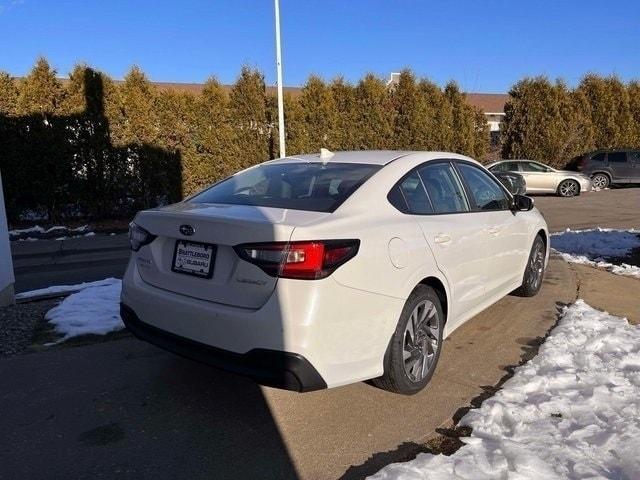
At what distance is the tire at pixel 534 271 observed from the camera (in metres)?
5.68

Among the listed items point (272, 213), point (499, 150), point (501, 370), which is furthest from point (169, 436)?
point (499, 150)

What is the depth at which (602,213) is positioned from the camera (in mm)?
15203

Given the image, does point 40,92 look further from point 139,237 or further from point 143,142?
point 139,237

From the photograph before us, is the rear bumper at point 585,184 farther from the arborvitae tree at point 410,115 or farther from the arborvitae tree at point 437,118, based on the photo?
the arborvitae tree at point 410,115

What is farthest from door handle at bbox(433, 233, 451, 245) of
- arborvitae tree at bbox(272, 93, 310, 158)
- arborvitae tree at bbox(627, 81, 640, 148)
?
arborvitae tree at bbox(627, 81, 640, 148)

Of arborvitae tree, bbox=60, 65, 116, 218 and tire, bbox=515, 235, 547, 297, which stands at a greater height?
arborvitae tree, bbox=60, 65, 116, 218

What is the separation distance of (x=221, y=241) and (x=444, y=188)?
77.6 inches

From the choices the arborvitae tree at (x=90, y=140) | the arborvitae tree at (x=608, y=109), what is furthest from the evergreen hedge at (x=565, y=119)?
the arborvitae tree at (x=90, y=140)

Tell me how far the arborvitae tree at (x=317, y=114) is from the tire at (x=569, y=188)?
9135mm

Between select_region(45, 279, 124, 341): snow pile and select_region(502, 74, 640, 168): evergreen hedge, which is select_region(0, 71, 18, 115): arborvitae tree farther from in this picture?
select_region(502, 74, 640, 168): evergreen hedge

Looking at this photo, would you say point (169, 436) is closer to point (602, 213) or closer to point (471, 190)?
point (471, 190)

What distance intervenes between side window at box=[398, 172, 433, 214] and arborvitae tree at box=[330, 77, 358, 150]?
14076 millimetres

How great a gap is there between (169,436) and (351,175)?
1.97 m

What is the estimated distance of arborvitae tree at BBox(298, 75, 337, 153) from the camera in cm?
1731
